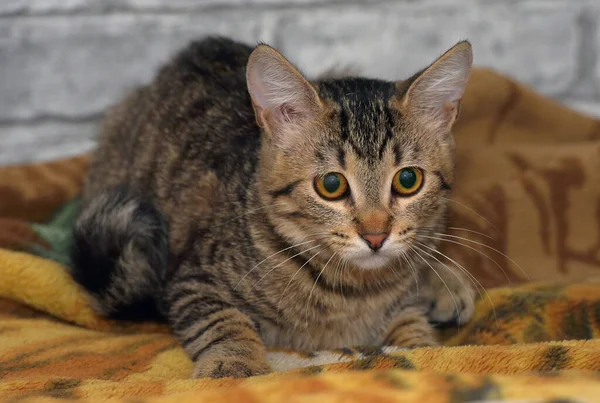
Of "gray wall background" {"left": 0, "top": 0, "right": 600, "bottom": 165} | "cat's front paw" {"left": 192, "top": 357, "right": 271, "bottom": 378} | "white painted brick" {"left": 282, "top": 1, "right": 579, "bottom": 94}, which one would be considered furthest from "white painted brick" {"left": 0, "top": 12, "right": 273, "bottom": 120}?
"cat's front paw" {"left": 192, "top": 357, "right": 271, "bottom": 378}

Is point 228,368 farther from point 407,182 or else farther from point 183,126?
point 183,126

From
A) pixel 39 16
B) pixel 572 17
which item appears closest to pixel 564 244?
pixel 572 17

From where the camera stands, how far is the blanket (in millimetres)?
717

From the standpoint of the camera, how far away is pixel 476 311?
128 centimetres

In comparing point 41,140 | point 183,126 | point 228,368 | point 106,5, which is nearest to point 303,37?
point 106,5

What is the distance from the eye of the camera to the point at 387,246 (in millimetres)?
1045

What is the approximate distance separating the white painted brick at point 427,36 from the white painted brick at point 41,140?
2.30 ft

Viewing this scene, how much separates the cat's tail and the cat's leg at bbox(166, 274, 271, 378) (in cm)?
6

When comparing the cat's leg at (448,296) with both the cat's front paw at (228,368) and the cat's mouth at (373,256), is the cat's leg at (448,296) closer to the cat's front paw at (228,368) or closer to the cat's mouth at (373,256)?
the cat's mouth at (373,256)

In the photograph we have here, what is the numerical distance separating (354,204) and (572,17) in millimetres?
1314

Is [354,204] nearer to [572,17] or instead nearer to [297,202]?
[297,202]

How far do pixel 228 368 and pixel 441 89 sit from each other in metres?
0.58

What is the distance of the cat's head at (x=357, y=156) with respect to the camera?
106 centimetres

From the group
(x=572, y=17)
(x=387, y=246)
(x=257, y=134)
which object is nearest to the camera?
(x=387, y=246)
